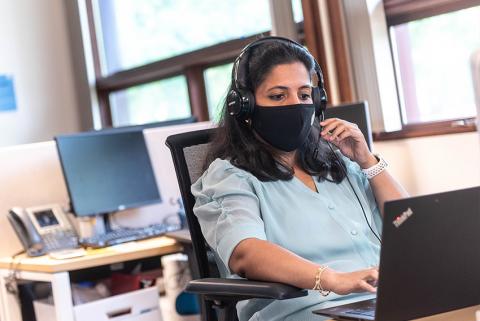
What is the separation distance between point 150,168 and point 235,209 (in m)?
1.55

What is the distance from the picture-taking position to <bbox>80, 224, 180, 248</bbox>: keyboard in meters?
2.75

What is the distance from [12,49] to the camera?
5.07 m

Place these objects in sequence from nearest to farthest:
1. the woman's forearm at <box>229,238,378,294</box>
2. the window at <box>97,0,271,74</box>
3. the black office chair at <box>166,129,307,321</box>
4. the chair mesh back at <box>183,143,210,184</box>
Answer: the woman's forearm at <box>229,238,378,294</box>, the black office chair at <box>166,129,307,321</box>, the chair mesh back at <box>183,143,210,184</box>, the window at <box>97,0,271,74</box>

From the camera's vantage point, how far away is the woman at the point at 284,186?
1.56 m

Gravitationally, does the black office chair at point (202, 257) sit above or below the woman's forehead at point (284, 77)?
below

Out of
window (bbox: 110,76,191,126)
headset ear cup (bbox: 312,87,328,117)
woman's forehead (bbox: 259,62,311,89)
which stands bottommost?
headset ear cup (bbox: 312,87,328,117)

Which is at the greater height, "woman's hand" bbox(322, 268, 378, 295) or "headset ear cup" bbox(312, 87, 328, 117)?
"headset ear cup" bbox(312, 87, 328, 117)

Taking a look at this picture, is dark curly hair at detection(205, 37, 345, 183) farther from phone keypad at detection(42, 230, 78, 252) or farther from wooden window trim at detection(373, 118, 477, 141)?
phone keypad at detection(42, 230, 78, 252)

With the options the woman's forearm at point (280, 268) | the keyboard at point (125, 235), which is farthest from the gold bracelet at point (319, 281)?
the keyboard at point (125, 235)

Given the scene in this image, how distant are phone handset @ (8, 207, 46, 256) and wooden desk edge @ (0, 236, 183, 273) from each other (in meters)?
0.04

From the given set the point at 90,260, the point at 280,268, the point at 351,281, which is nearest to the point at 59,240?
the point at 90,260

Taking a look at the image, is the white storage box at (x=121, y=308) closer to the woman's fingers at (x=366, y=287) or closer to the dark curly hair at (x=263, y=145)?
the dark curly hair at (x=263, y=145)

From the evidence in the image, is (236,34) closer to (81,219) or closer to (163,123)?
(163,123)

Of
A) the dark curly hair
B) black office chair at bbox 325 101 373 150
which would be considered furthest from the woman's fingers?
black office chair at bbox 325 101 373 150
